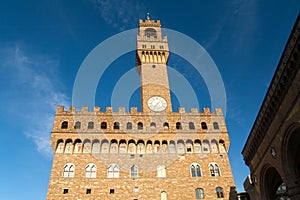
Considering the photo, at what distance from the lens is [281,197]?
17688 millimetres

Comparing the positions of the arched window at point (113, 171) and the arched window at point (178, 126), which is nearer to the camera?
the arched window at point (113, 171)

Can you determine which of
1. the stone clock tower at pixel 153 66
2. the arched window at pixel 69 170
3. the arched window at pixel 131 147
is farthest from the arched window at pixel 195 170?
the arched window at pixel 69 170

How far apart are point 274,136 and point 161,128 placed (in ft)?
A: 47.9

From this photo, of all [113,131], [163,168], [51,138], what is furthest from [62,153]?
[163,168]

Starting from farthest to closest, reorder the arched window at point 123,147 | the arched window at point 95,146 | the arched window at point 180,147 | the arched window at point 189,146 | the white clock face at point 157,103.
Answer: the white clock face at point 157,103, the arched window at point 189,146, the arched window at point 180,147, the arched window at point 123,147, the arched window at point 95,146

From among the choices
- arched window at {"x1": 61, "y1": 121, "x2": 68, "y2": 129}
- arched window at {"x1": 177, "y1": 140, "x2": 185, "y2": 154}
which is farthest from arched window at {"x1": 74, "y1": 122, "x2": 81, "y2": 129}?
arched window at {"x1": 177, "y1": 140, "x2": 185, "y2": 154}

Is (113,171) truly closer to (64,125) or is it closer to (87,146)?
(87,146)

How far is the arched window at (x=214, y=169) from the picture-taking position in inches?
996

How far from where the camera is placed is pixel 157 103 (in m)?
30.5

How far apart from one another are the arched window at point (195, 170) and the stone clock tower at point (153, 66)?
6964mm

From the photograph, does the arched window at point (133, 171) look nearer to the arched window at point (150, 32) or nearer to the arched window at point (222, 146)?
the arched window at point (222, 146)

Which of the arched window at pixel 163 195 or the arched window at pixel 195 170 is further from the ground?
the arched window at pixel 195 170

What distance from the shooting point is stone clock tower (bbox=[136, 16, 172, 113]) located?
30547 mm

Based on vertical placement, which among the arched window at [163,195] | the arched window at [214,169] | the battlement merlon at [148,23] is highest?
the battlement merlon at [148,23]
